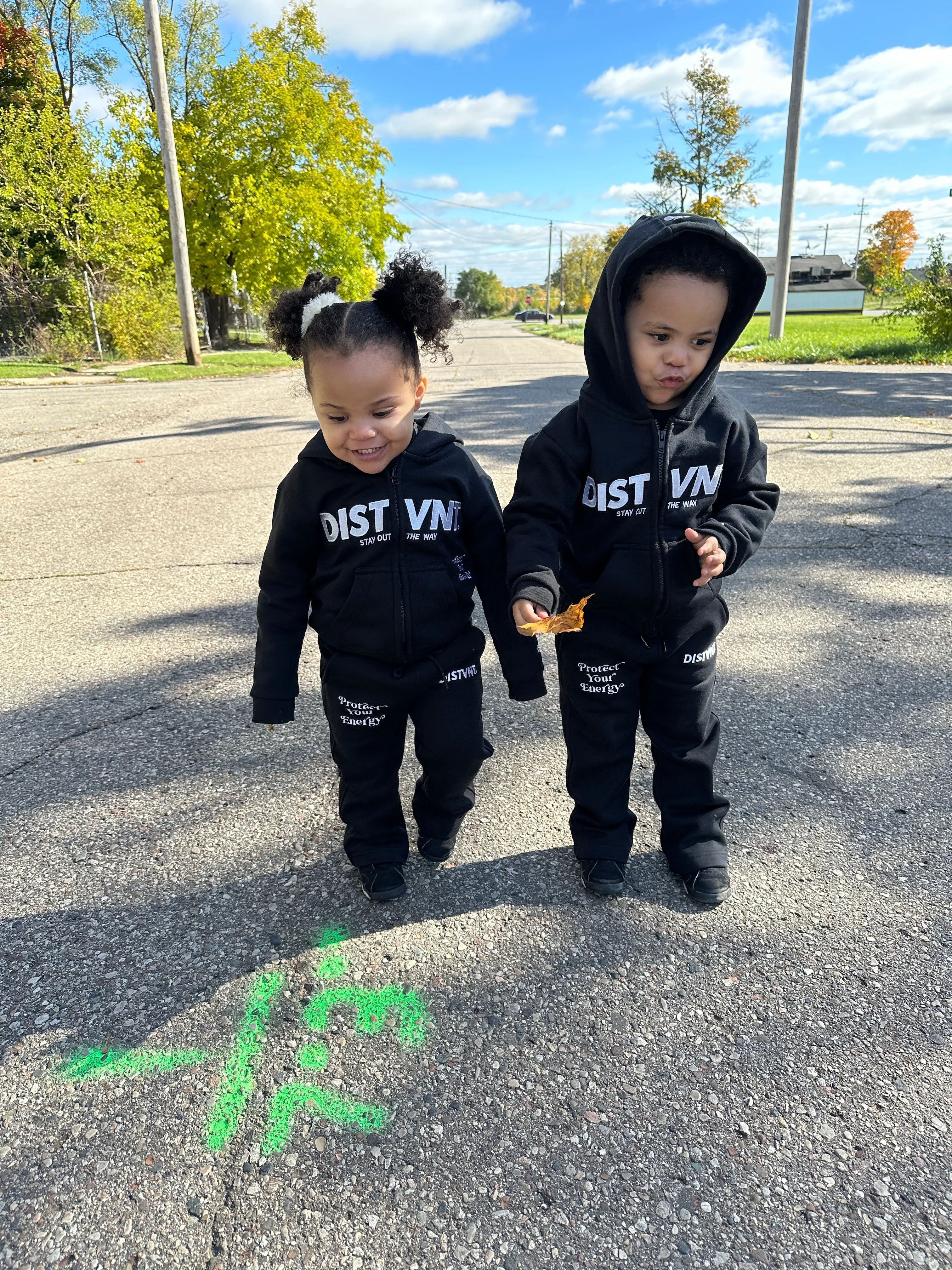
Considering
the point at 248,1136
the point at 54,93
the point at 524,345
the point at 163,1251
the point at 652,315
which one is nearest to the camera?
the point at 163,1251

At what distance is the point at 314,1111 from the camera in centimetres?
149

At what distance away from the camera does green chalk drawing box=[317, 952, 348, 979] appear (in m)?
1.80

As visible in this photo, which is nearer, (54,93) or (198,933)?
(198,933)

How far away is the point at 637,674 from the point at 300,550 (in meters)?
0.88

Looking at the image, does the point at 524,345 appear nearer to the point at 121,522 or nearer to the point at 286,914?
the point at 121,522

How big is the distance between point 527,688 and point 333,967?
2.58 feet

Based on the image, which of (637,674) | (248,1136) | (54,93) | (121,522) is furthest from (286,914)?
(54,93)

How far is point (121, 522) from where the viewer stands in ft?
17.5

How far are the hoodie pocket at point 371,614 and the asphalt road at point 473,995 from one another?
2.07 feet

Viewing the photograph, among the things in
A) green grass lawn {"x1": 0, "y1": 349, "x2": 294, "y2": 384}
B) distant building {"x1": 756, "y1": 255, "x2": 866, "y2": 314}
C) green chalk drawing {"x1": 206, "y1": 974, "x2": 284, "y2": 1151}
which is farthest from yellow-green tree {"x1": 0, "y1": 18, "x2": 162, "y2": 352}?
distant building {"x1": 756, "y1": 255, "x2": 866, "y2": 314}

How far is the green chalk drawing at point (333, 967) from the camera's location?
1805 millimetres

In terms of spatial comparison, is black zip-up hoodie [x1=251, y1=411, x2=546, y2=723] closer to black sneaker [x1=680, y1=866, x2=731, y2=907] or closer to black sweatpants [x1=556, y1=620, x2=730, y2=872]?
black sweatpants [x1=556, y1=620, x2=730, y2=872]

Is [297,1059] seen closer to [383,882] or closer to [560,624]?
[383,882]

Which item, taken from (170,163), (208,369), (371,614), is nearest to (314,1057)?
(371,614)
